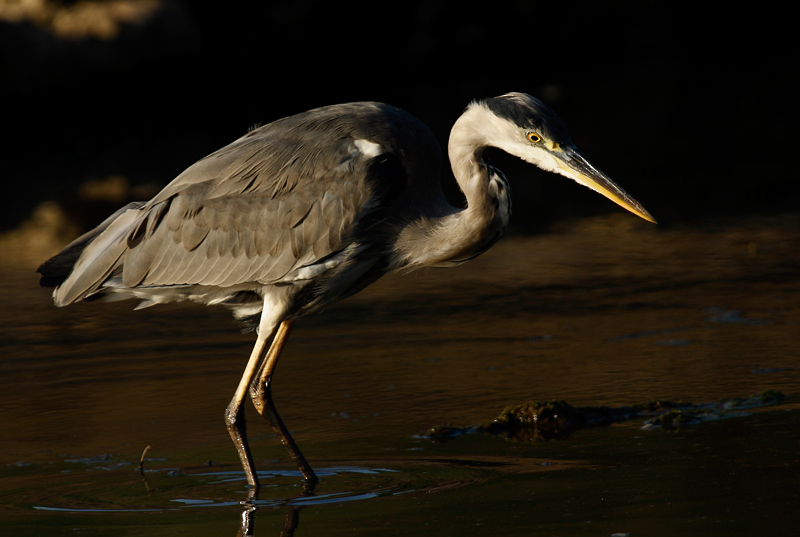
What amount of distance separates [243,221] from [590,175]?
1.71 m

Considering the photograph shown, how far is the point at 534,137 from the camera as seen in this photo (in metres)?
4.91

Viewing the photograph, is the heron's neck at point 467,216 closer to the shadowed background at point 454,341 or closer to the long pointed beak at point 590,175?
the long pointed beak at point 590,175

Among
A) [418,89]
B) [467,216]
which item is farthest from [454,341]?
[418,89]

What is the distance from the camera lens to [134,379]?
6332 mm

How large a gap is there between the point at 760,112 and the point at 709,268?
9543 millimetres

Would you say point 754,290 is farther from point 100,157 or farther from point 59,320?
point 100,157

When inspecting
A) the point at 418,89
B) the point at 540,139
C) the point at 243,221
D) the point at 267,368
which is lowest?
the point at 418,89

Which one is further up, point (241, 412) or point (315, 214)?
point (315, 214)

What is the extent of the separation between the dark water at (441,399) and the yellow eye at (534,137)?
1322mm

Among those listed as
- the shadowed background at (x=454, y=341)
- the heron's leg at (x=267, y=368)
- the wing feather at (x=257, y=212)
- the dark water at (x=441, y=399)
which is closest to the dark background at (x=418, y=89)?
the shadowed background at (x=454, y=341)

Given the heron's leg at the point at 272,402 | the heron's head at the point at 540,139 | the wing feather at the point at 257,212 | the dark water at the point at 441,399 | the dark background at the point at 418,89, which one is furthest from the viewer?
the dark background at the point at 418,89

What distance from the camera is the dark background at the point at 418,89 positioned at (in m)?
12.5

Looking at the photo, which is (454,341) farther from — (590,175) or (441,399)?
(590,175)

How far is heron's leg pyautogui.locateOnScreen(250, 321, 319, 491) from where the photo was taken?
475 cm
